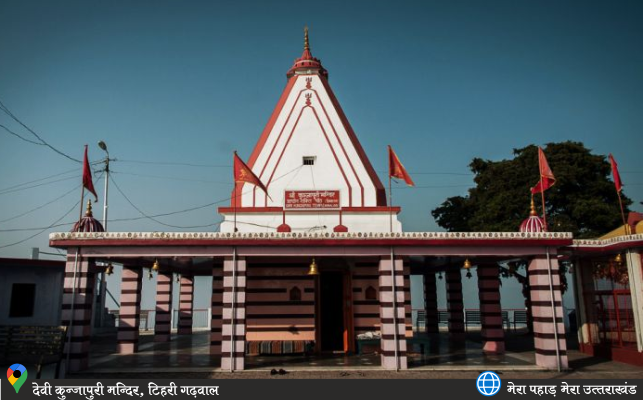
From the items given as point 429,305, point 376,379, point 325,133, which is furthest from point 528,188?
point 376,379

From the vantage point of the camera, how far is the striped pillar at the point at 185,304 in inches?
1251

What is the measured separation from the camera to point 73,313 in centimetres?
1681

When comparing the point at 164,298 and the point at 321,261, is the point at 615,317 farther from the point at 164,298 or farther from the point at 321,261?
the point at 164,298

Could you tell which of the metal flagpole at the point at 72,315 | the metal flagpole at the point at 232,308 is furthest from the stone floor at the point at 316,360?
the metal flagpole at the point at 72,315

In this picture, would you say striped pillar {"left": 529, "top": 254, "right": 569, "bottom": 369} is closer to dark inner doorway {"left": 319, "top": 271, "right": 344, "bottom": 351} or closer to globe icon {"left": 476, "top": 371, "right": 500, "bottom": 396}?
globe icon {"left": 476, "top": 371, "right": 500, "bottom": 396}

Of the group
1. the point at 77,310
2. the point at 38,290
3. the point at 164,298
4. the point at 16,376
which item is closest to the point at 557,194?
the point at 164,298

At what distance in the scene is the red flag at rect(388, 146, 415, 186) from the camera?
18891 millimetres

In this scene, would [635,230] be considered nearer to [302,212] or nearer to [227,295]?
[302,212]

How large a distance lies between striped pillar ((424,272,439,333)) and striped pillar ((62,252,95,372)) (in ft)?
64.4

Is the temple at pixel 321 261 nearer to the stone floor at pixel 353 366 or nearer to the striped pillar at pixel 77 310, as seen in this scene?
the striped pillar at pixel 77 310

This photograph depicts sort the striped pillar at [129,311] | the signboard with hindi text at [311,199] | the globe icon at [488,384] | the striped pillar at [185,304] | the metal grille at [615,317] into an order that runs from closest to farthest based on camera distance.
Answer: the globe icon at [488,384] → the metal grille at [615,317] → the signboard with hindi text at [311,199] → the striped pillar at [129,311] → the striped pillar at [185,304]

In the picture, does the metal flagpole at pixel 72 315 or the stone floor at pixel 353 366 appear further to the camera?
the metal flagpole at pixel 72 315

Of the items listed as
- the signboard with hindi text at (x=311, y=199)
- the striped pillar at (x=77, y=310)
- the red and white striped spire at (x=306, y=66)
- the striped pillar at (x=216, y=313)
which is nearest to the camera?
the striped pillar at (x=77, y=310)

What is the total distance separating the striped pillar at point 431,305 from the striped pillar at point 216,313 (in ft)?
45.9
